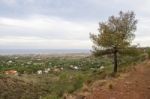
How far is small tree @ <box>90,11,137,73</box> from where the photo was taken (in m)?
27.1

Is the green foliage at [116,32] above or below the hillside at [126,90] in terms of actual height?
above

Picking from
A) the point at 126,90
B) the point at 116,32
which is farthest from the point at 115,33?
the point at 126,90

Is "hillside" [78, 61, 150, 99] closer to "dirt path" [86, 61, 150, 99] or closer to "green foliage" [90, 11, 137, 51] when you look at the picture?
"dirt path" [86, 61, 150, 99]

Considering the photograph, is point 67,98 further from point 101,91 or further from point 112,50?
point 112,50

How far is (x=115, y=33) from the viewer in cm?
2708

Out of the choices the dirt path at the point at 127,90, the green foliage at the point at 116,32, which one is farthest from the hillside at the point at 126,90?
the green foliage at the point at 116,32

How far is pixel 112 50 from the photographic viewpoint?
90.8 feet

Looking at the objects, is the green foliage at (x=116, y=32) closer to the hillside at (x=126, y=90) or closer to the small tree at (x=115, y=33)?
the small tree at (x=115, y=33)

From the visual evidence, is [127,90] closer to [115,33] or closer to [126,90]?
[126,90]

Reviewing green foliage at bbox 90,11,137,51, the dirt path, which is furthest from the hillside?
green foliage at bbox 90,11,137,51

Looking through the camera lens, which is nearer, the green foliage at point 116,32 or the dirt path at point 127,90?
the dirt path at point 127,90

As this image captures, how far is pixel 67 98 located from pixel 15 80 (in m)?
36.3

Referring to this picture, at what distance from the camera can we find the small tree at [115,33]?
1065 inches

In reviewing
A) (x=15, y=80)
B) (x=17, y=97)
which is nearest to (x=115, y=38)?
(x=17, y=97)
